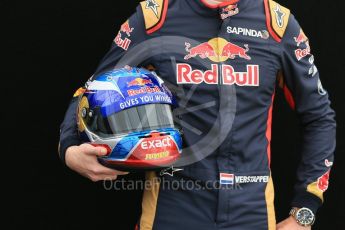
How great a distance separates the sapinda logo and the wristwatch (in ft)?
1.60

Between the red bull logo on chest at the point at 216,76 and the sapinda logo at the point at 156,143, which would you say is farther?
the red bull logo on chest at the point at 216,76

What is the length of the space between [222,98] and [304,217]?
1.48 feet

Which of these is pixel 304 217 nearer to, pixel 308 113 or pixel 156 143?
pixel 308 113

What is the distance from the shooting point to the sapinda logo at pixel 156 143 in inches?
60.4

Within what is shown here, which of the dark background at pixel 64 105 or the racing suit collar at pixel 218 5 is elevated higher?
the racing suit collar at pixel 218 5

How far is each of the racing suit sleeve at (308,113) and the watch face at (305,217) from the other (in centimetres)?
2

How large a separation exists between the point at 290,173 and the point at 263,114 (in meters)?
0.75

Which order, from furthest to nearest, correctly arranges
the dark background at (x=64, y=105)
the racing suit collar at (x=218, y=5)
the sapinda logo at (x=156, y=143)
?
the dark background at (x=64, y=105), the racing suit collar at (x=218, y=5), the sapinda logo at (x=156, y=143)

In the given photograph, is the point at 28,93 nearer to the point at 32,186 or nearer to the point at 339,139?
the point at 32,186

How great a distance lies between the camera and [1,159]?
227 centimetres

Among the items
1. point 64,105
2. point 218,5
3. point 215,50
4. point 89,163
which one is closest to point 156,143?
point 89,163

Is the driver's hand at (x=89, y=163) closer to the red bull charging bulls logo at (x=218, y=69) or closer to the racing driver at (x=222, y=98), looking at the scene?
the racing driver at (x=222, y=98)

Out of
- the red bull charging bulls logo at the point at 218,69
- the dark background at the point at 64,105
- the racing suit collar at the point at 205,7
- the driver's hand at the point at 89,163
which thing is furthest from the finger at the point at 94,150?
the dark background at the point at 64,105

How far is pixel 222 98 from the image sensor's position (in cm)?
166
